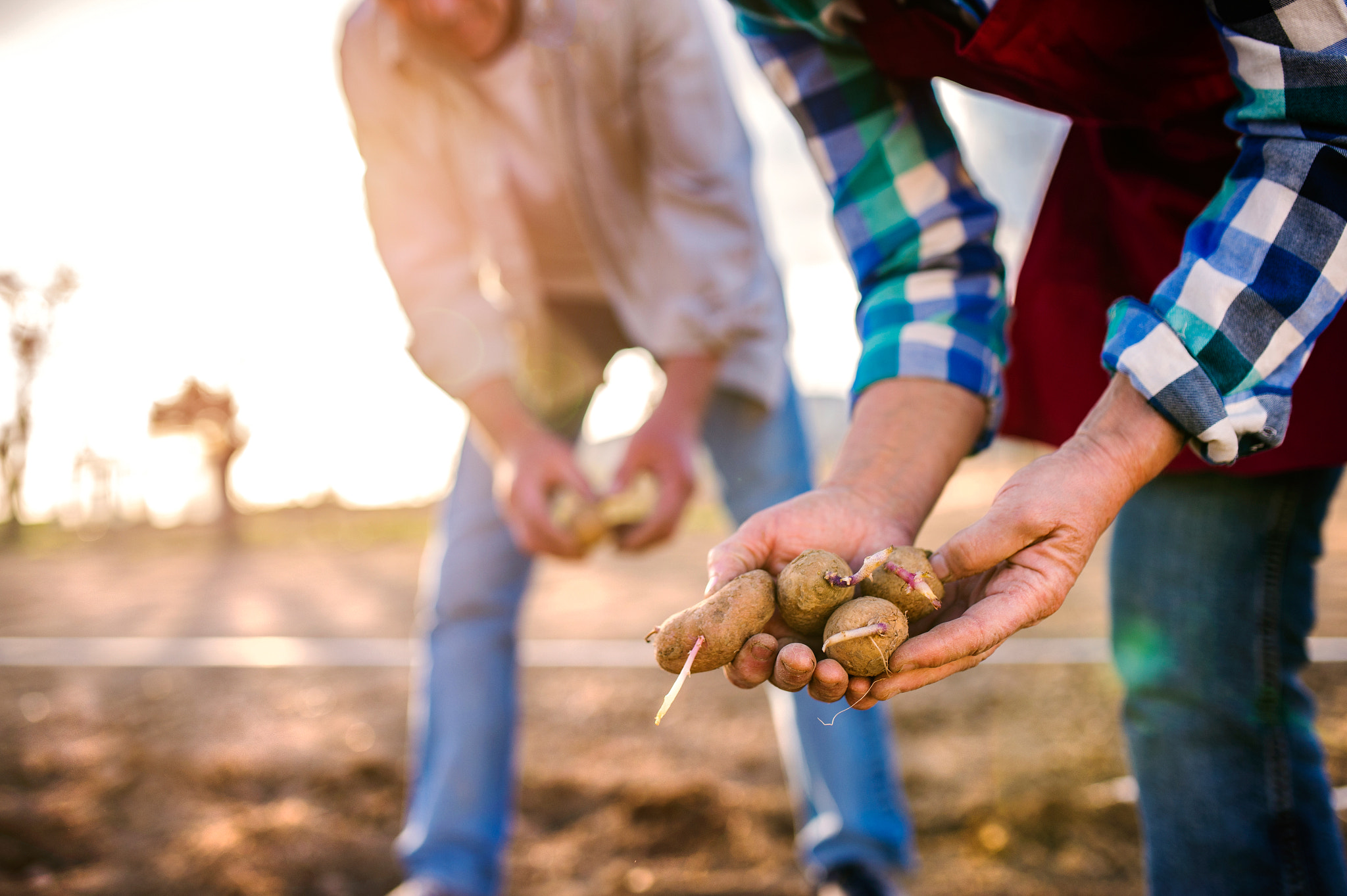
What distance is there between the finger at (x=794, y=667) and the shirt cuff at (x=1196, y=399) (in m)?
0.45

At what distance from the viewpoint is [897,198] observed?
111cm

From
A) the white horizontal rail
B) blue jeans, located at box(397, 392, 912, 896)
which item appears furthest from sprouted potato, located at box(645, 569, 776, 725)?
the white horizontal rail

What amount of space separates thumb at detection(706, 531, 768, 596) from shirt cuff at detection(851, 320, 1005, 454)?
12.8 inches

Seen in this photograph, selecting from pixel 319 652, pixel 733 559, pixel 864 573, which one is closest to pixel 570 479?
pixel 733 559

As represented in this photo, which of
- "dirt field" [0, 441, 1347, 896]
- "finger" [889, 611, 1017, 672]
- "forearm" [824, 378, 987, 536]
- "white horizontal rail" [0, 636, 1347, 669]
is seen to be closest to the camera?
"finger" [889, 611, 1017, 672]

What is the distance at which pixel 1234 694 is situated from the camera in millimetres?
1052

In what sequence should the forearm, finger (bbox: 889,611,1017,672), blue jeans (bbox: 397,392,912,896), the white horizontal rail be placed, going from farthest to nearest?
the white horizontal rail
blue jeans (bbox: 397,392,912,896)
the forearm
finger (bbox: 889,611,1017,672)

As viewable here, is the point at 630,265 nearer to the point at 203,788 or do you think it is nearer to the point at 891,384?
the point at 891,384

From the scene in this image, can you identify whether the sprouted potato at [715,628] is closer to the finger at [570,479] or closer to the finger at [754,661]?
the finger at [754,661]

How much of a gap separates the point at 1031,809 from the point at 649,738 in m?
1.17

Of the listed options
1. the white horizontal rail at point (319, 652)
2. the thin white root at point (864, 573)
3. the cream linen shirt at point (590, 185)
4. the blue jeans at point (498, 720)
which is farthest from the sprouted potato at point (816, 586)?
the white horizontal rail at point (319, 652)

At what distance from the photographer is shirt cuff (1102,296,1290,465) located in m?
0.76

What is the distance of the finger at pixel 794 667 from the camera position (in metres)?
0.76

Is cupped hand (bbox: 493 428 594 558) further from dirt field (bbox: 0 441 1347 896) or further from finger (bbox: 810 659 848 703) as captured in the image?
finger (bbox: 810 659 848 703)
